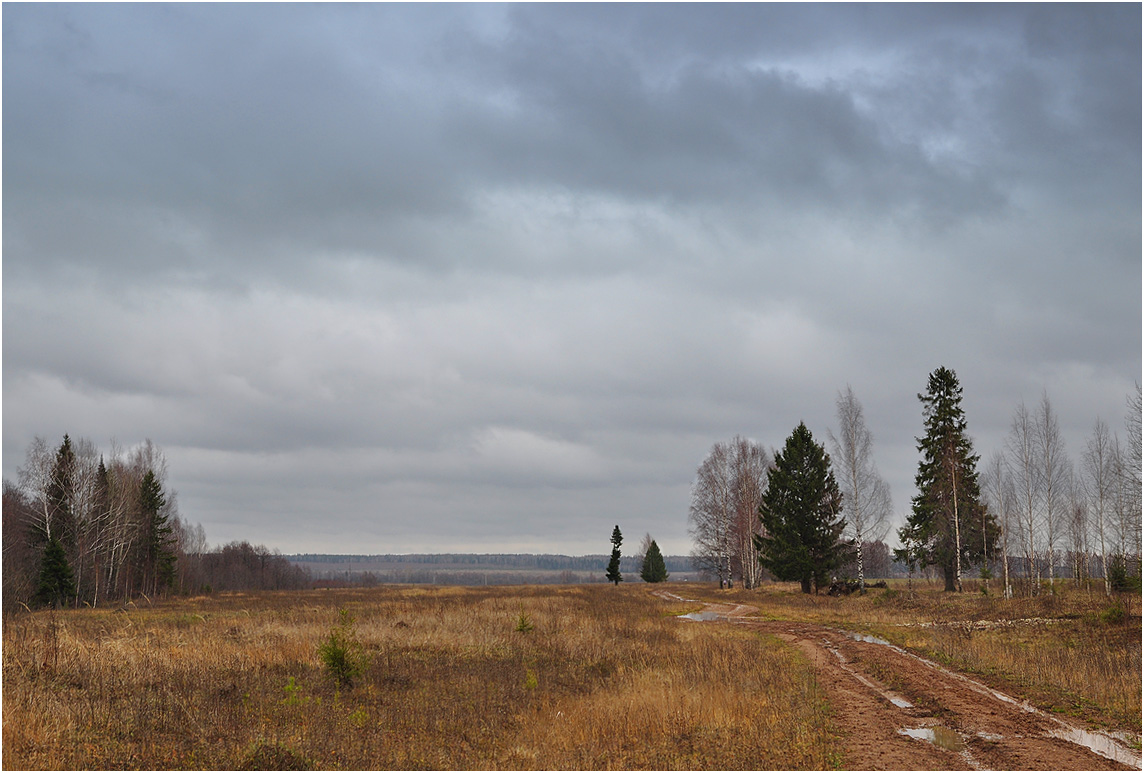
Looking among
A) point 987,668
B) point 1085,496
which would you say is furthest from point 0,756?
point 1085,496

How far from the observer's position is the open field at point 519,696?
933 cm

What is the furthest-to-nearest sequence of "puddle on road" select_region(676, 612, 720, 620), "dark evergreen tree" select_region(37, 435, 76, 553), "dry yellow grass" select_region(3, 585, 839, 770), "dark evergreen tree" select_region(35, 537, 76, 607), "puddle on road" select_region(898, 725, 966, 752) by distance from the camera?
"dark evergreen tree" select_region(37, 435, 76, 553) → "dark evergreen tree" select_region(35, 537, 76, 607) → "puddle on road" select_region(676, 612, 720, 620) → "puddle on road" select_region(898, 725, 966, 752) → "dry yellow grass" select_region(3, 585, 839, 770)

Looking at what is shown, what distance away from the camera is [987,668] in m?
16.2

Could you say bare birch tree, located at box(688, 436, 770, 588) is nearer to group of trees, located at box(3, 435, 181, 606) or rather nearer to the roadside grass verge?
the roadside grass verge

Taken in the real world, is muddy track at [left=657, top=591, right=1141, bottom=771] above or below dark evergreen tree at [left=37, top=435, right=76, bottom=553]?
below

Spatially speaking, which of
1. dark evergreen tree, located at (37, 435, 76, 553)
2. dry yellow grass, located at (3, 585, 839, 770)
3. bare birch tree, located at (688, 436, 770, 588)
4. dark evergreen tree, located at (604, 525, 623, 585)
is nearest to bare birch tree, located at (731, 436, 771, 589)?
bare birch tree, located at (688, 436, 770, 588)

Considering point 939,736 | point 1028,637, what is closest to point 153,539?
point 1028,637

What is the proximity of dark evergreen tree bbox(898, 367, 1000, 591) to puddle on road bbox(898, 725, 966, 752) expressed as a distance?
38466 millimetres

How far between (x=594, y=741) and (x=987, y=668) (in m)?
10.8

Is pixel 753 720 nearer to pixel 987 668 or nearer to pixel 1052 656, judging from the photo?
pixel 987 668

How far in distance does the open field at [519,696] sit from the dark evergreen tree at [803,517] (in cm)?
2428

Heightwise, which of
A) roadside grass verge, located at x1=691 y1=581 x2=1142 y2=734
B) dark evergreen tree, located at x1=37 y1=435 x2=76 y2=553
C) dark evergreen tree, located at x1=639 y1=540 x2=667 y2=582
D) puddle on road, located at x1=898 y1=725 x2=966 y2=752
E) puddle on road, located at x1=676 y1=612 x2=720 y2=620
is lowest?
dark evergreen tree, located at x1=639 y1=540 x2=667 y2=582

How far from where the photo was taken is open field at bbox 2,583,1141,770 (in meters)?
9.33

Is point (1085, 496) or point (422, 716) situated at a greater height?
point (1085, 496)
